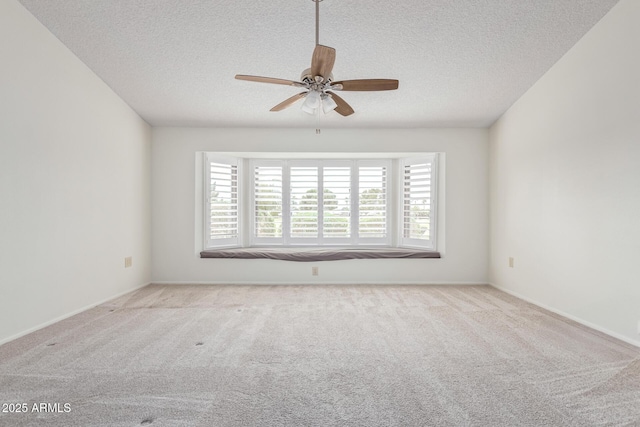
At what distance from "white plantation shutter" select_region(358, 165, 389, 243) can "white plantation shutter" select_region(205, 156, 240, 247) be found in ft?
6.35

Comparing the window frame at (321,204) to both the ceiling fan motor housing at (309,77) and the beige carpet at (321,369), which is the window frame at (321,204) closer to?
the beige carpet at (321,369)

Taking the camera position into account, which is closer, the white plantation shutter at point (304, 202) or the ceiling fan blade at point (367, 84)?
the ceiling fan blade at point (367, 84)

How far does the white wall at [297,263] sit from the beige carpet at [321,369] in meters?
1.21

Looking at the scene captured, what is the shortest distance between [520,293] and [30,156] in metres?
5.17

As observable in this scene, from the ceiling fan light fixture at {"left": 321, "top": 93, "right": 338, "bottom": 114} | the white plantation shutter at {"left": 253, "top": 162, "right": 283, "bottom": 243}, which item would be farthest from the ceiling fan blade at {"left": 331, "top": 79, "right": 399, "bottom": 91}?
the white plantation shutter at {"left": 253, "top": 162, "right": 283, "bottom": 243}

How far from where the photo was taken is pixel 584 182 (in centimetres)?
298

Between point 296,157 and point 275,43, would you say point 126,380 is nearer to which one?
point 275,43

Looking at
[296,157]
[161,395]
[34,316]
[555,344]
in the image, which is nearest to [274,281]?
[296,157]

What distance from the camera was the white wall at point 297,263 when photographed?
460 cm

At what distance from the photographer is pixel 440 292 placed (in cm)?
416

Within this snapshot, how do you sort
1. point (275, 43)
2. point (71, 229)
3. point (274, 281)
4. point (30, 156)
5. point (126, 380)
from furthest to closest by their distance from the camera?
point (274, 281) → point (71, 229) → point (275, 43) → point (30, 156) → point (126, 380)

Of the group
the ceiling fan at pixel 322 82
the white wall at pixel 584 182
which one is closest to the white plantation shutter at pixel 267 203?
the ceiling fan at pixel 322 82

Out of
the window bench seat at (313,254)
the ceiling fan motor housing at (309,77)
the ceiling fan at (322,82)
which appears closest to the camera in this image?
the ceiling fan at (322,82)

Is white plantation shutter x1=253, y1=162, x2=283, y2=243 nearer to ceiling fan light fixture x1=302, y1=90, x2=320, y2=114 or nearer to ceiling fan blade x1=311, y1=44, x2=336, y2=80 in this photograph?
ceiling fan light fixture x1=302, y1=90, x2=320, y2=114
